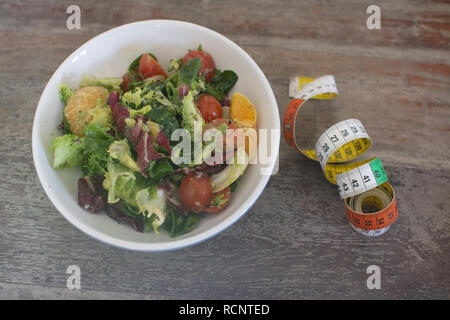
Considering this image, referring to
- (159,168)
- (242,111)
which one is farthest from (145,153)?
(242,111)

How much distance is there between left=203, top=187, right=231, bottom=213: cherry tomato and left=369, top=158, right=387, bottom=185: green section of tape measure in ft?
2.03

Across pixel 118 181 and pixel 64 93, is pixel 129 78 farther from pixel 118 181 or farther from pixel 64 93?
pixel 118 181

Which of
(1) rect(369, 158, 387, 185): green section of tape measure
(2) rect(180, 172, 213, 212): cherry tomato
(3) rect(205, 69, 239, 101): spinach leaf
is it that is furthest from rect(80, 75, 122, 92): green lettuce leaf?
(1) rect(369, 158, 387, 185): green section of tape measure

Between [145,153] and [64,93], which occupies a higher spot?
[64,93]

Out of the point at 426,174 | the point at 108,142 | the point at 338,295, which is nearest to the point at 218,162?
the point at 108,142

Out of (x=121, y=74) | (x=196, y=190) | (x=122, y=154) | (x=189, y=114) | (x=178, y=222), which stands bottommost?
(x=178, y=222)

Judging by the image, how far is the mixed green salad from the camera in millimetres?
1362

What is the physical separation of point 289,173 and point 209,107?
50cm

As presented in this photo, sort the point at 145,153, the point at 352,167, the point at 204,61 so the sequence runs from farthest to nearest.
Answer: the point at 352,167, the point at 204,61, the point at 145,153

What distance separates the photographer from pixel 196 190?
53.9 inches

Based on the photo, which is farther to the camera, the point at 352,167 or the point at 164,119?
the point at 352,167

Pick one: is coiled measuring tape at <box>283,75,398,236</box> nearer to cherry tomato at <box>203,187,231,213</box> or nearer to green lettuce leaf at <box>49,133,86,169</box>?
cherry tomato at <box>203,187,231,213</box>

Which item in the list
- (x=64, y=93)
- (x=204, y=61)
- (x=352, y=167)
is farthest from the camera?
(x=352, y=167)
